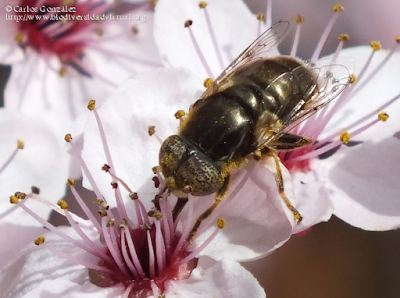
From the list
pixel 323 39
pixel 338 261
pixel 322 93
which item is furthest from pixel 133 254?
pixel 338 261

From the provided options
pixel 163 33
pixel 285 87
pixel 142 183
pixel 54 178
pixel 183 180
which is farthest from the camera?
pixel 163 33

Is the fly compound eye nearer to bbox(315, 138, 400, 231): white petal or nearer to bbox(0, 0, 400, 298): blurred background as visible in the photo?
bbox(315, 138, 400, 231): white petal

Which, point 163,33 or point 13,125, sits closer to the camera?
point 13,125

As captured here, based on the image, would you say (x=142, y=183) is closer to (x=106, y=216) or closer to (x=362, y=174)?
(x=106, y=216)

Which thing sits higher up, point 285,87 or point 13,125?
point 13,125

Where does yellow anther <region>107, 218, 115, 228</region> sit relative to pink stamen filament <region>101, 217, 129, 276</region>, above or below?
above

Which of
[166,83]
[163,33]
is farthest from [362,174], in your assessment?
[163,33]

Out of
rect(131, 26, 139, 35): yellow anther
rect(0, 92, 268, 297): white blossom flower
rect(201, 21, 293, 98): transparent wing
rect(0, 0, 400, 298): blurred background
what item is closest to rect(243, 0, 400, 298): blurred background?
rect(0, 0, 400, 298): blurred background

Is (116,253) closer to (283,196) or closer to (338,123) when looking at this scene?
(283,196)
